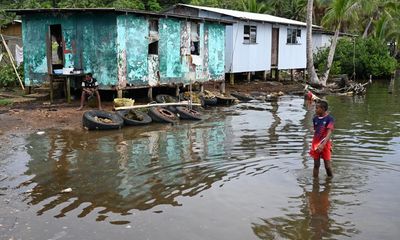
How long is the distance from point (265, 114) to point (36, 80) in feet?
29.4

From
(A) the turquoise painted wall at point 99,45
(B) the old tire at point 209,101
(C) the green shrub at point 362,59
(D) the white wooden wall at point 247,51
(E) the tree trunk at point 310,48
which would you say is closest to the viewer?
(A) the turquoise painted wall at point 99,45

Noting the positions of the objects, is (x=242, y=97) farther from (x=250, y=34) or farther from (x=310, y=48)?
(x=310, y=48)

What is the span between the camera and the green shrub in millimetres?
35750

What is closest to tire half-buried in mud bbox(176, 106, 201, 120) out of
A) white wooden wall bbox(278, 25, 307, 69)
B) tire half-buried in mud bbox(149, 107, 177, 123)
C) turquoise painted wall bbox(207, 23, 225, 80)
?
tire half-buried in mud bbox(149, 107, 177, 123)

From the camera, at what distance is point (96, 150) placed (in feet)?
35.4

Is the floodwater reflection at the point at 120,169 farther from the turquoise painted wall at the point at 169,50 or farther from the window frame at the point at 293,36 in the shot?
the window frame at the point at 293,36

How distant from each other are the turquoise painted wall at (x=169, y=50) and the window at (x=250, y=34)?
761 cm

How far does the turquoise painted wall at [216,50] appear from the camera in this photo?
2208 centimetres

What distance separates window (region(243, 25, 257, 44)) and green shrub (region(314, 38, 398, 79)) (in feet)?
33.2

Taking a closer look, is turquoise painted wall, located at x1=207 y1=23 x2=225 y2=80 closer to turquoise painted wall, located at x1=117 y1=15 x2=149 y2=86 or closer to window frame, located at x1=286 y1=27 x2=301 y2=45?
turquoise painted wall, located at x1=117 y1=15 x2=149 y2=86

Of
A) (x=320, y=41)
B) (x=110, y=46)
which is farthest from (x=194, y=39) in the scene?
(x=320, y=41)

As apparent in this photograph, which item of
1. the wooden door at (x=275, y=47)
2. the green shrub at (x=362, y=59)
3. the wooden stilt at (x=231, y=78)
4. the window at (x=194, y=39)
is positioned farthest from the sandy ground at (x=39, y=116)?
the green shrub at (x=362, y=59)

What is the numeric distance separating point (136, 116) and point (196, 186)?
23.6 feet

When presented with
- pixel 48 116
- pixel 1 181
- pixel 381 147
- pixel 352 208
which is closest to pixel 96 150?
pixel 1 181
